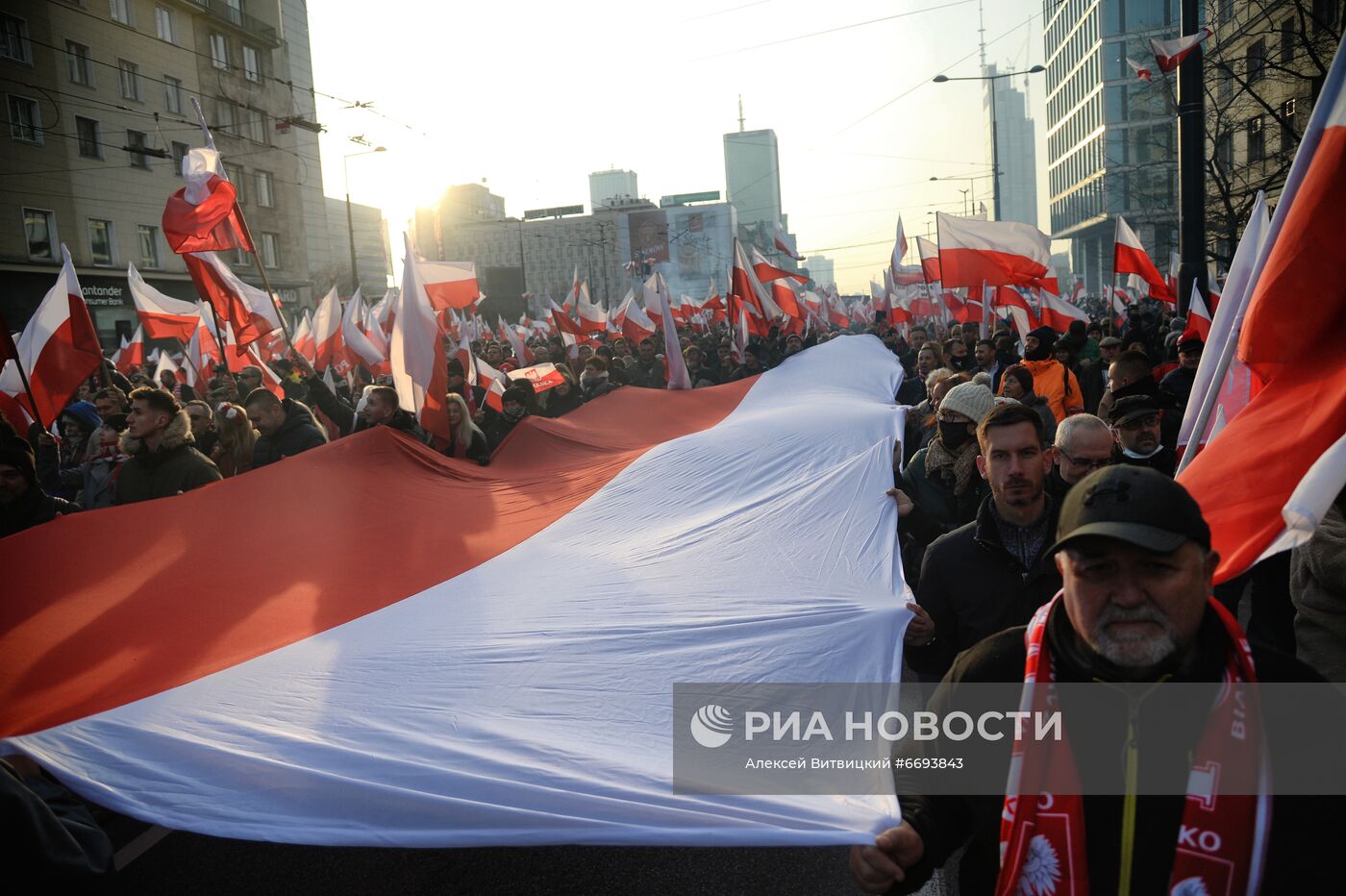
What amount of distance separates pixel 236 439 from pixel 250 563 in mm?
3320

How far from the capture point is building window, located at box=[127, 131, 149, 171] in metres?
34.7

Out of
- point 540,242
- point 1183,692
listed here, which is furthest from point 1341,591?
point 540,242

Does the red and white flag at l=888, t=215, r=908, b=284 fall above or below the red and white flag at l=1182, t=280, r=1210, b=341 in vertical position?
above

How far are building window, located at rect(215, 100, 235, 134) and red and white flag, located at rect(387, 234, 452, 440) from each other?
38.2 meters

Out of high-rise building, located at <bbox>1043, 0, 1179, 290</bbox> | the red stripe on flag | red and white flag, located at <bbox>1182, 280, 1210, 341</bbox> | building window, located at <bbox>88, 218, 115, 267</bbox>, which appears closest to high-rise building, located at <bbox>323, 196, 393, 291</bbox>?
high-rise building, located at <bbox>1043, 0, 1179, 290</bbox>

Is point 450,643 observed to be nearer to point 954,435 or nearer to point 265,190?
point 954,435

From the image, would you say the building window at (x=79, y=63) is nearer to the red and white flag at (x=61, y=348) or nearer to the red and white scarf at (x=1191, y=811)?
the red and white flag at (x=61, y=348)

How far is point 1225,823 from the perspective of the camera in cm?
181

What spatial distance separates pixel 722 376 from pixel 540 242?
381ft

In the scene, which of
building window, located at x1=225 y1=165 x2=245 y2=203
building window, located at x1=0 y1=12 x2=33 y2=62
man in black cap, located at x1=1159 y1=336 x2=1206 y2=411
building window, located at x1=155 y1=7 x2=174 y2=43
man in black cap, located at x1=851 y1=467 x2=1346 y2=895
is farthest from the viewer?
building window, located at x1=225 y1=165 x2=245 y2=203

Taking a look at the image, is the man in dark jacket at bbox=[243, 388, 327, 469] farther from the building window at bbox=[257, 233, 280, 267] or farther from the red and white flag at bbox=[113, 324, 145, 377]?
the building window at bbox=[257, 233, 280, 267]

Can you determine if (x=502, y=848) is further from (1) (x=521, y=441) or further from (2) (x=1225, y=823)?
(1) (x=521, y=441)

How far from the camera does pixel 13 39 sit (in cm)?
2897

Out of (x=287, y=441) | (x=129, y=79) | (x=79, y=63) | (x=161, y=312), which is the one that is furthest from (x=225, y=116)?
(x=287, y=441)
